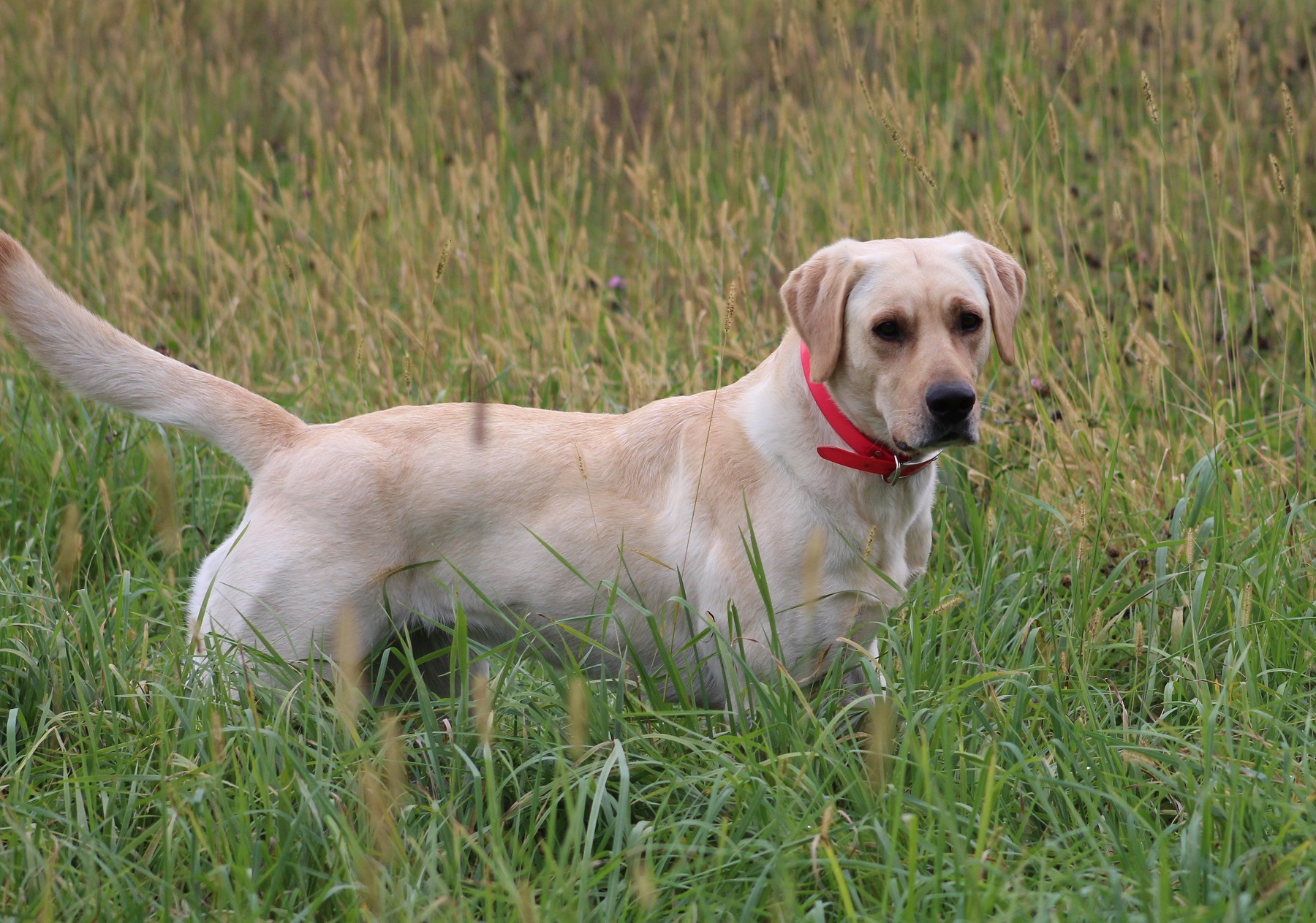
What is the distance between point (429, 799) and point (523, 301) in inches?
108

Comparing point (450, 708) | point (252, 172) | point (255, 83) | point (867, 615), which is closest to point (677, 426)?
point (867, 615)

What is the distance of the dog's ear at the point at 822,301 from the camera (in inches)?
100

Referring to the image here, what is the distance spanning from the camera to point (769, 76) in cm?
684

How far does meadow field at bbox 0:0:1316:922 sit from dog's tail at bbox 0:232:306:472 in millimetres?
410

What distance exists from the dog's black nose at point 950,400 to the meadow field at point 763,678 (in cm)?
42

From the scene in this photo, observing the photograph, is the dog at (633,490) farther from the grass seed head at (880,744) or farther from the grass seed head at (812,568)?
the grass seed head at (880,744)

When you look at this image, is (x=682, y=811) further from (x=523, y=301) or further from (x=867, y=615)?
(x=523, y=301)

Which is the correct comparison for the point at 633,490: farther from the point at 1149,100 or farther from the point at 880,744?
the point at 1149,100

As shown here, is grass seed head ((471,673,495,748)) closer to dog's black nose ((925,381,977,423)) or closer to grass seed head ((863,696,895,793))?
Answer: grass seed head ((863,696,895,793))

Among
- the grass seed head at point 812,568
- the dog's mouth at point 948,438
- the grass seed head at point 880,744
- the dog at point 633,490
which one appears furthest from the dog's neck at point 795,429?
the grass seed head at point 880,744

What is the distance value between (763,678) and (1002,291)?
41.8 inches

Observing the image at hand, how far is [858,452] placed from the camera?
102 inches

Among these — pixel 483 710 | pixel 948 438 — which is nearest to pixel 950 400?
pixel 948 438

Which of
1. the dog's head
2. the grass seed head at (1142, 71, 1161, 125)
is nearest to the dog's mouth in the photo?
the dog's head
